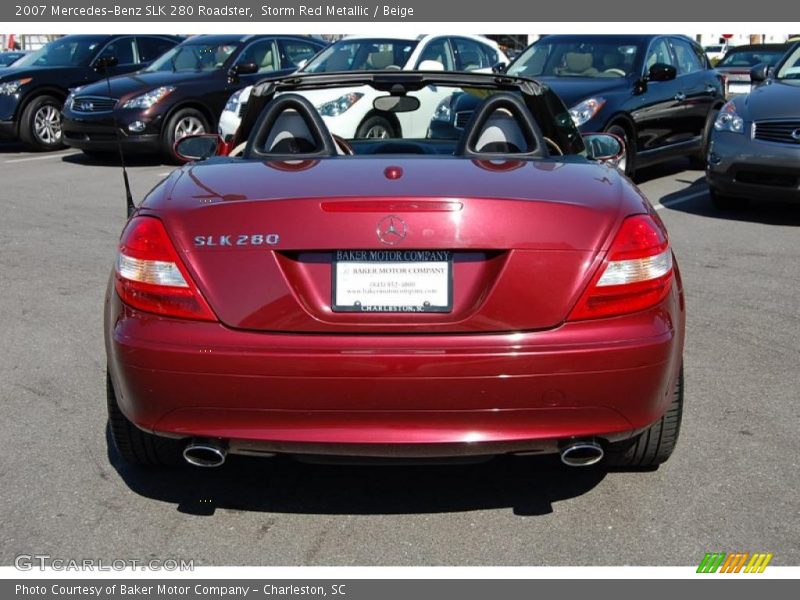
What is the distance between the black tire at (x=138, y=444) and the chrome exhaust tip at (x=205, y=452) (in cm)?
38

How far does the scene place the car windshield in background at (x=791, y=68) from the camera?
10241 millimetres

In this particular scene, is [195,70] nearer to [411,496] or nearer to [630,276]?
[411,496]

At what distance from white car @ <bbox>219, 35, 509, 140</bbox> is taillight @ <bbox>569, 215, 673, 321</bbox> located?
694 cm

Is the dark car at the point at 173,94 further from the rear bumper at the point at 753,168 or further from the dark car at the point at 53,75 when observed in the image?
the rear bumper at the point at 753,168

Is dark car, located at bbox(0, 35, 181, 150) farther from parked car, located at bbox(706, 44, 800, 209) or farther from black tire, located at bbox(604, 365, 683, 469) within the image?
black tire, located at bbox(604, 365, 683, 469)

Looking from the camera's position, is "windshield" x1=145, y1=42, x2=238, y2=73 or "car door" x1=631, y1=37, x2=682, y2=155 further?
"windshield" x1=145, y1=42, x2=238, y2=73

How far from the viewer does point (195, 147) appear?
521 cm

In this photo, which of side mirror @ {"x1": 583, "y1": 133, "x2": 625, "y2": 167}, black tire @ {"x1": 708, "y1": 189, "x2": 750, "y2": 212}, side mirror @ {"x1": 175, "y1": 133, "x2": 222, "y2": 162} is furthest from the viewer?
black tire @ {"x1": 708, "y1": 189, "x2": 750, "y2": 212}

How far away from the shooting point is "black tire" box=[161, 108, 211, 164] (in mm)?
13938

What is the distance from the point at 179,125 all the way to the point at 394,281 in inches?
453

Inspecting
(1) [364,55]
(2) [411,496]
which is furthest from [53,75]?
(2) [411,496]

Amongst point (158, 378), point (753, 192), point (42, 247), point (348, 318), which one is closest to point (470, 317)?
point (348, 318)

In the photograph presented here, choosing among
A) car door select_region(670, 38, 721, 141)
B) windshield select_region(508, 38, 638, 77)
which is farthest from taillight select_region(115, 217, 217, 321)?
car door select_region(670, 38, 721, 141)
